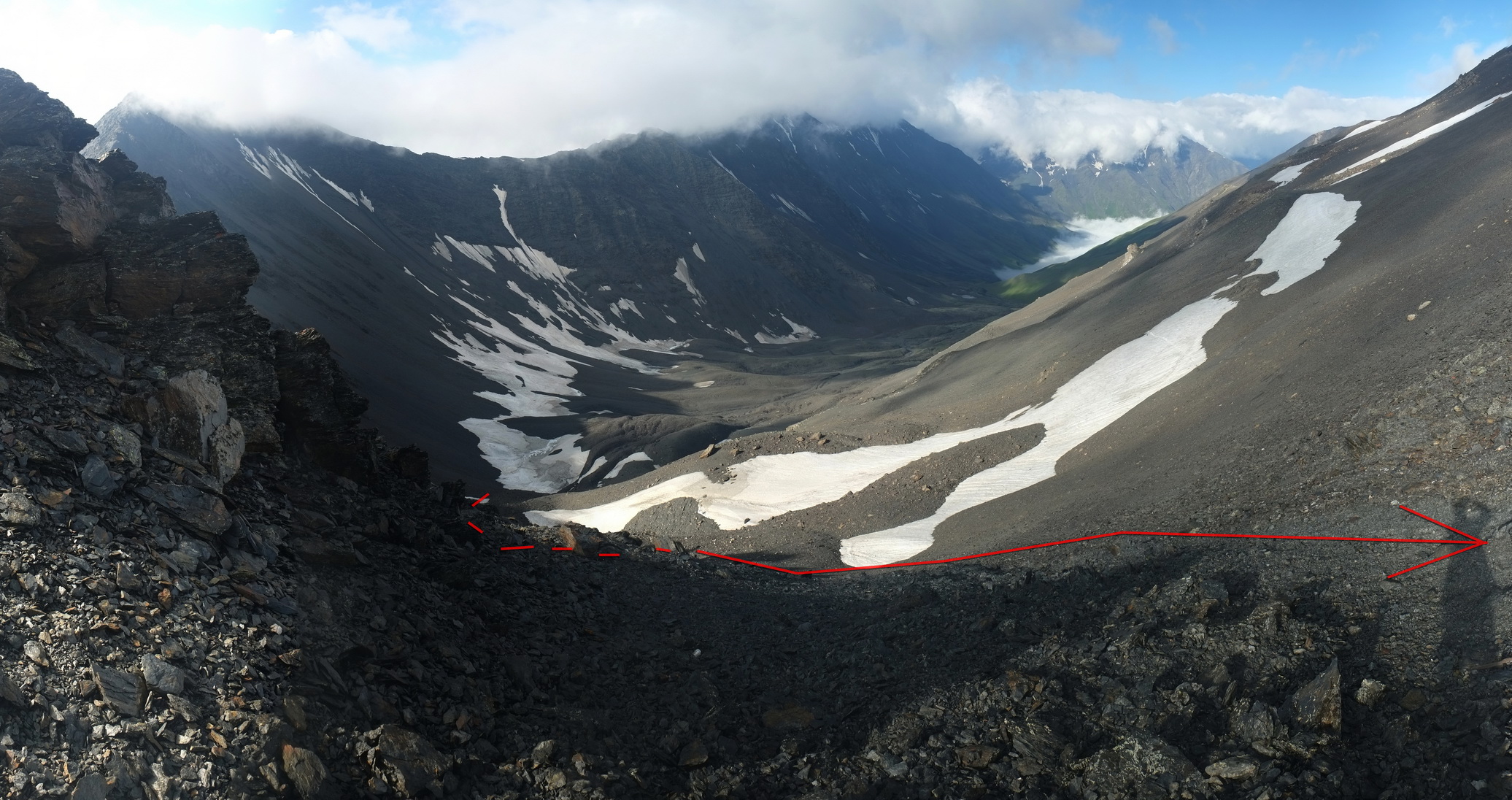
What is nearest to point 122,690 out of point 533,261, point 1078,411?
point 1078,411

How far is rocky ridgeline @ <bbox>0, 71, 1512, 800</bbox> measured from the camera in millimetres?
9156

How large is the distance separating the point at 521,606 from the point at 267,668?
605 cm

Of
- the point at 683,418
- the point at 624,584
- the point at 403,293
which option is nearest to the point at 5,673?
the point at 624,584

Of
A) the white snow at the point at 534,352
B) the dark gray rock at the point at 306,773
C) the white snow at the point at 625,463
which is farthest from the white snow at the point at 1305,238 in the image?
the white snow at the point at 534,352

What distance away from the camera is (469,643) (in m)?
13.3

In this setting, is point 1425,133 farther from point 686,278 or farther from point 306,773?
point 686,278

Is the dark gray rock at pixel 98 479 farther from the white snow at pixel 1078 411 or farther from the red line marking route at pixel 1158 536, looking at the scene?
the white snow at pixel 1078 411

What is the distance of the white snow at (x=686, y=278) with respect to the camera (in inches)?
5979

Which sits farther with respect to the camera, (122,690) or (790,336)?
(790,336)

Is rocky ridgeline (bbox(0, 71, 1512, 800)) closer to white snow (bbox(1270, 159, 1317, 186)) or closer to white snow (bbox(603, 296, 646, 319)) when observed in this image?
white snow (bbox(1270, 159, 1317, 186))

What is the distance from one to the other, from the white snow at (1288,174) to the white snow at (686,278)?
323 ft

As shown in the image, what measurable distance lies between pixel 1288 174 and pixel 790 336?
316 feet

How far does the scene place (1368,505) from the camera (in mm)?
15742

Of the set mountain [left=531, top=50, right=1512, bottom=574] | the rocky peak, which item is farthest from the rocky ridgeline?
mountain [left=531, top=50, right=1512, bottom=574]
